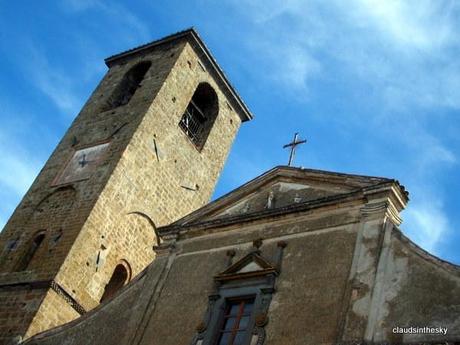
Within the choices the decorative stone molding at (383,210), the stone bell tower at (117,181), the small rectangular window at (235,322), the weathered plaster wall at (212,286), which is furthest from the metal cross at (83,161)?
the decorative stone molding at (383,210)

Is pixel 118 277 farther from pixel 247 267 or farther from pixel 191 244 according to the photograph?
pixel 247 267

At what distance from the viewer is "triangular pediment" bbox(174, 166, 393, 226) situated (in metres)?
9.86

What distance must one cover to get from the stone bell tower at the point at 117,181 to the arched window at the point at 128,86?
36 mm

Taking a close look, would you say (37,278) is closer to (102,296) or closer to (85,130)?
(102,296)

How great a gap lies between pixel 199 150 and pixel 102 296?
5803 millimetres

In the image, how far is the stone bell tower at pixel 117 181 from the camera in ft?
42.5

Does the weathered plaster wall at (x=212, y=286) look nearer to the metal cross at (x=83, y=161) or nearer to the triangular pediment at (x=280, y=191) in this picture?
the triangular pediment at (x=280, y=191)

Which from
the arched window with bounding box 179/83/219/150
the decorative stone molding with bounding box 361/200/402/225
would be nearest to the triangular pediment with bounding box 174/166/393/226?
the decorative stone molding with bounding box 361/200/402/225

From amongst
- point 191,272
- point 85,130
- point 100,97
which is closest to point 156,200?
point 85,130

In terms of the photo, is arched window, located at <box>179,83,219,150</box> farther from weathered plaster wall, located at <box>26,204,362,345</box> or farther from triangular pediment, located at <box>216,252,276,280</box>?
triangular pediment, located at <box>216,252,276,280</box>

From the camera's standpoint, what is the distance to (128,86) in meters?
18.8

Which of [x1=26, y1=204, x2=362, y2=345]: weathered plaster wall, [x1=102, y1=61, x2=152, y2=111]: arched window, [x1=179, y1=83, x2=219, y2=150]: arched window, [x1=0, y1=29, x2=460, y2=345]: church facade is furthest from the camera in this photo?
[x1=179, y1=83, x2=219, y2=150]: arched window

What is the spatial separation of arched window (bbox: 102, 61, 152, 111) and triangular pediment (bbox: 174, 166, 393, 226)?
7.52 metres

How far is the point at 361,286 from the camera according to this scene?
8.14 metres
